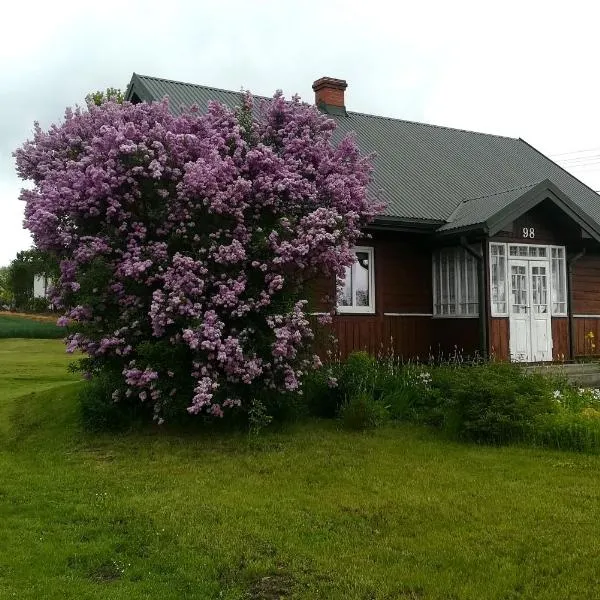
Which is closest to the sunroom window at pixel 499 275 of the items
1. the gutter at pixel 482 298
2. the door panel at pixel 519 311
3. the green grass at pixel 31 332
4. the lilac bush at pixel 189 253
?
the door panel at pixel 519 311

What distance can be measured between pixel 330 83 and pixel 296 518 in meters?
15.0

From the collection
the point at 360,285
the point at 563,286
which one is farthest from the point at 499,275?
the point at 360,285

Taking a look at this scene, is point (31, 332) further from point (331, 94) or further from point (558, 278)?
point (558, 278)

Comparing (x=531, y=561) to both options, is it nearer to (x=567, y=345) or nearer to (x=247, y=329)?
(x=247, y=329)

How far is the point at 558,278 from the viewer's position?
14.8m

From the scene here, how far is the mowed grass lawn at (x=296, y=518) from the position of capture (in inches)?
188

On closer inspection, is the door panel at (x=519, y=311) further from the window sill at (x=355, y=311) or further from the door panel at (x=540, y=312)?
the window sill at (x=355, y=311)

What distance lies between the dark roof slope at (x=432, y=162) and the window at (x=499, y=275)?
85 cm

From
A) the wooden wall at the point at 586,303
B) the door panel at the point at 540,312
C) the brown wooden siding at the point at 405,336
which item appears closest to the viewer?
the brown wooden siding at the point at 405,336

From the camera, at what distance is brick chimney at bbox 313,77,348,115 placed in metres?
19.0

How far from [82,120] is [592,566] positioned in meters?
8.93

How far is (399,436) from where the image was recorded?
31.5 feet

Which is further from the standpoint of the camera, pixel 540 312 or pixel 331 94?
pixel 331 94

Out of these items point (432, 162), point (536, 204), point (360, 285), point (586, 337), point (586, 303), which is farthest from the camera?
point (432, 162)
